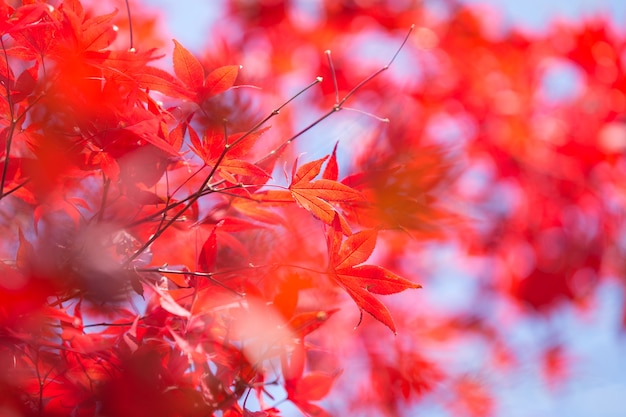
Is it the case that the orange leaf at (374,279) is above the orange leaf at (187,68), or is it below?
below

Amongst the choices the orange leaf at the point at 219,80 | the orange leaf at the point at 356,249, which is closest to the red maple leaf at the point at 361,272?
the orange leaf at the point at 356,249

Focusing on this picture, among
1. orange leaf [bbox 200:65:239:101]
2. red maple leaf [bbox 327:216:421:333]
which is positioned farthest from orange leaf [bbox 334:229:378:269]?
orange leaf [bbox 200:65:239:101]

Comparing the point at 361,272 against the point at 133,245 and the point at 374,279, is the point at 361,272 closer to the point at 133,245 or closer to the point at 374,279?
the point at 374,279

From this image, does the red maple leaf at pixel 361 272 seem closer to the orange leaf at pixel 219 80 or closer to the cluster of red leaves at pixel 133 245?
the cluster of red leaves at pixel 133 245

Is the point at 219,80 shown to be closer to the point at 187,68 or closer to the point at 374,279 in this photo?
the point at 187,68

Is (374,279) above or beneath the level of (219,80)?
beneath

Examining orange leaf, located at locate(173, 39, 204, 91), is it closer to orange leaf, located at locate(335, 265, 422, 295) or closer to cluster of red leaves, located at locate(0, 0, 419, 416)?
cluster of red leaves, located at locate(0, 0, 419, 416)

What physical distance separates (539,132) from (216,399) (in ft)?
6.54

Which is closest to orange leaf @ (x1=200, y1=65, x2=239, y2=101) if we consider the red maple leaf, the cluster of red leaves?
the cluster of red leaves

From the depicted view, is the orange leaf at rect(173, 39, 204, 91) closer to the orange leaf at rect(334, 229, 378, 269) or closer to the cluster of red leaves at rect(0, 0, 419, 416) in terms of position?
the cluster of red leaves at rect(0, 0, 419, 416)

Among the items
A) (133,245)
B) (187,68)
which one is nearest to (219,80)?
(187,68)

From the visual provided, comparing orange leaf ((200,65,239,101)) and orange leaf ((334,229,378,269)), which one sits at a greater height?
orange leaf ((200,65,239,101))

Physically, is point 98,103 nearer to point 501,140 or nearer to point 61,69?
point 61,69

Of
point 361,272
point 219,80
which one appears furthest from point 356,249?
point 219,80
